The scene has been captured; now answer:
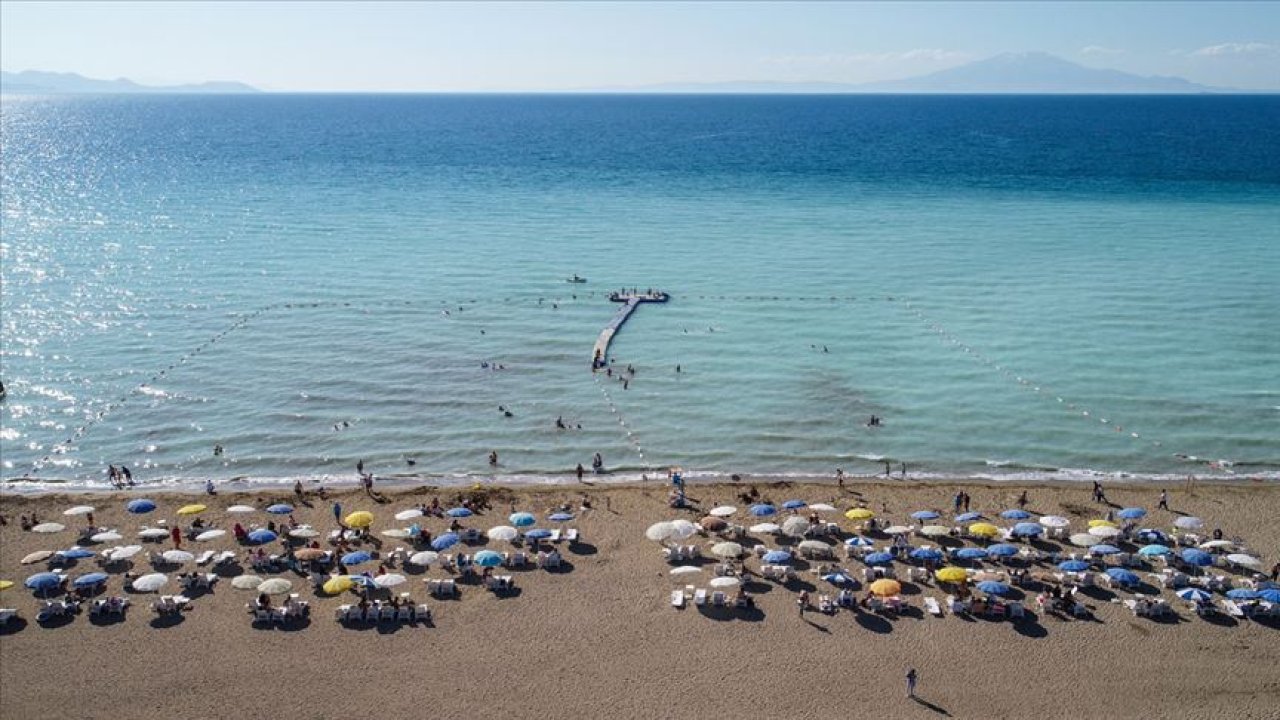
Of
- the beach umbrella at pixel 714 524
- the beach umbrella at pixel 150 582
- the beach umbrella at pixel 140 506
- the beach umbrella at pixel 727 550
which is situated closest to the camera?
the beach umbrella at pixel 150 582

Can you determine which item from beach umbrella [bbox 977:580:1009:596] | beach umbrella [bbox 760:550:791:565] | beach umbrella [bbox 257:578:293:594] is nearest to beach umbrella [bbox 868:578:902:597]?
beach umbrella [bbox 977:580:1009:596]

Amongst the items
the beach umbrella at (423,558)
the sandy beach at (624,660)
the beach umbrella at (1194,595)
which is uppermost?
the beach umbrella at (1194,595)

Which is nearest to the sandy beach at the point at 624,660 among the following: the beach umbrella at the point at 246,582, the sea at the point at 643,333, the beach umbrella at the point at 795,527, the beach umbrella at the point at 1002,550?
the beach umbrella at the point at 246,582

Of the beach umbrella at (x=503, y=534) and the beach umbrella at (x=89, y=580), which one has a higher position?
the beach umbrella at (x=503, y=534)

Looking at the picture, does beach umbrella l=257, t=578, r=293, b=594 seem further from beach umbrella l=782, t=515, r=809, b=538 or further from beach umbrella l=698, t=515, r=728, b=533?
beach umbrella l=782, t=515, r=809, b=538

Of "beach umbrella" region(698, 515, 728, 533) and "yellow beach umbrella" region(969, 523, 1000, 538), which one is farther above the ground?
"yellow beach umbrella" region(969, 523, 1000, 538)

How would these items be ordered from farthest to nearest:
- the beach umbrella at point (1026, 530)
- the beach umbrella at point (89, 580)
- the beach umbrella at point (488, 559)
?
the beach umbrella at point (1026, 530)
the beach umbrella at point (488, 559)
the beach umbrella at point (89, 580)

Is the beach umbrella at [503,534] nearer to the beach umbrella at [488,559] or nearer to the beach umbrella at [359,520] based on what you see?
the beach umbrella at [488,559]
